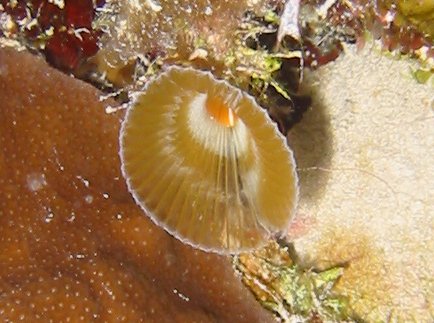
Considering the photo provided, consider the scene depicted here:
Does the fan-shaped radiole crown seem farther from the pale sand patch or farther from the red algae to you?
the pale sand patch

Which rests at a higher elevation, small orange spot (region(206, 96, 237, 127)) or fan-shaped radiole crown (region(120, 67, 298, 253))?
small orange spot (region(206, 96, 237, 127))

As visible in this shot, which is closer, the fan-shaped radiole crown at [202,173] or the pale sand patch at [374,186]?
the fan-shaped radiole crown at [202,173]

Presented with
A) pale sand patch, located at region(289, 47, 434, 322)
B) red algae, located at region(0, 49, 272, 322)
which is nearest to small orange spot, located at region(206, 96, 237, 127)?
red algae, located at region(0, 49, 272, 322)

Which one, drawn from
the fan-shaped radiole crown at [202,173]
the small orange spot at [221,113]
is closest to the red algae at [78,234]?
the fan-shaped radiole crown at [202,173]

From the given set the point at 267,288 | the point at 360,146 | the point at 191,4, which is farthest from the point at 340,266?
the point at 191,4

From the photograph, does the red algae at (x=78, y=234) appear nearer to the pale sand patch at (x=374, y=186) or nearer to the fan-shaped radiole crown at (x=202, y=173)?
the fan-shaped radiole crown at (x=202, y=173)

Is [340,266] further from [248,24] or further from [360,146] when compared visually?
[248,24]

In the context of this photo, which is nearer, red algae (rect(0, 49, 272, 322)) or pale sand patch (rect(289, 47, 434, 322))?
red algae (rect(0, 49, 272, 322))
